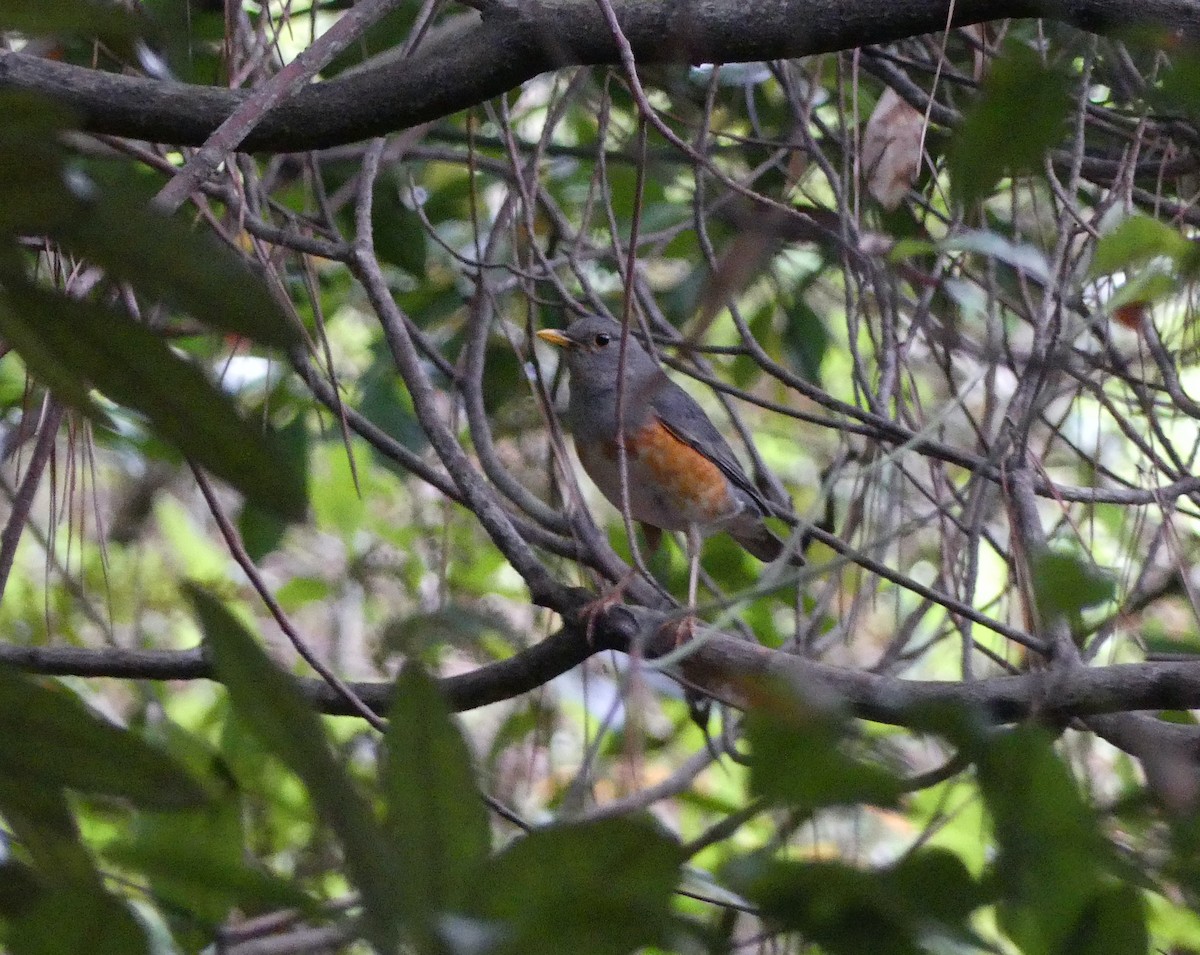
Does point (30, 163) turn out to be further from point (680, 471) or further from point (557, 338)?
point (680, 471)

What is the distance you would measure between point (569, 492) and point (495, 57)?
2.87 ft

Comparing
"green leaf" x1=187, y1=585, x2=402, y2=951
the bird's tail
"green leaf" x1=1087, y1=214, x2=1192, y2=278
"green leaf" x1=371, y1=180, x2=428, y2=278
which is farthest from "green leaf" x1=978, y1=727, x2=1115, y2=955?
the bird's tail

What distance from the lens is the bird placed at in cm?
477

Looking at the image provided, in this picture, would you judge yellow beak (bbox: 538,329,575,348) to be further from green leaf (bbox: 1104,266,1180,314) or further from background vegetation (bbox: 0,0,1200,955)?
green leaf (bbox: 1104,266,1180,314)

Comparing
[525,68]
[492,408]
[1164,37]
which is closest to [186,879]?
[1164,37]

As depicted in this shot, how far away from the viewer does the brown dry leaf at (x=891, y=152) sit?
3.11 meters

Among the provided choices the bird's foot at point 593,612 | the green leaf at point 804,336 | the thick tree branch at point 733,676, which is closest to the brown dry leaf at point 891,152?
the green leaf at point 804,336

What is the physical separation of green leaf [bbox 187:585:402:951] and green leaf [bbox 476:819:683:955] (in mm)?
43

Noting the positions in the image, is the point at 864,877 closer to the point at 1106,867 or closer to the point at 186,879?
the point at 1106,867

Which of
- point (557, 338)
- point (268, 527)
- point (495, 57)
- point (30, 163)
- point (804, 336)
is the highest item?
point (557, 338)

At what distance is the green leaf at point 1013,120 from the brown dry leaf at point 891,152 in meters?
2.47

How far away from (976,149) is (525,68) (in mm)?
1508

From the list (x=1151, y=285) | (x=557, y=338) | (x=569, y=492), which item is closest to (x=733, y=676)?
(x=1151, y=285)

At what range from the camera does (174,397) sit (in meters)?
0.59
